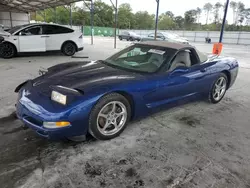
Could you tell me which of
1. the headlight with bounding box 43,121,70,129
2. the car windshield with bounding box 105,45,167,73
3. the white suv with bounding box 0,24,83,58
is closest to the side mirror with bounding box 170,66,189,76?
the car windshield with bounding box 105,45,167,73

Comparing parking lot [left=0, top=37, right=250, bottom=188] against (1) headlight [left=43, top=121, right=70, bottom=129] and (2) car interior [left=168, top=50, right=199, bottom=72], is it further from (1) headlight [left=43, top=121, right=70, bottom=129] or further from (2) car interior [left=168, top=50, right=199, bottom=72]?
(2) car interior [left=168, top=50, right=199, bottom=72]

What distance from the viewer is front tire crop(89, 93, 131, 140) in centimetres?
242

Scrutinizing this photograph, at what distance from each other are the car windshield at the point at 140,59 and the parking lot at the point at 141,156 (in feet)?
2.69

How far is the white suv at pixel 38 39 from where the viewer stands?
27.1ft

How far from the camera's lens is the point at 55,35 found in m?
9.04

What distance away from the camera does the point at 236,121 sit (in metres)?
3.44

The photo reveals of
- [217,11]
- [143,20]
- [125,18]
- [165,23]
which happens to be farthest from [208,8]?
[125,18]

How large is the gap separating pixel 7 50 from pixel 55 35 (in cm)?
198

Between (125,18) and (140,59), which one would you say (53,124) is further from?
(125,18)

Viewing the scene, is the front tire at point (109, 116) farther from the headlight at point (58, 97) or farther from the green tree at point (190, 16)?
the green tree at point (190, 16)

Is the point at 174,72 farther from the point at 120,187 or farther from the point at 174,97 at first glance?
the point at 120,187

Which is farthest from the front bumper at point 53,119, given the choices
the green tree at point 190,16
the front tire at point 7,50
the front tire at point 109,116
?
the green tree at point 190,16

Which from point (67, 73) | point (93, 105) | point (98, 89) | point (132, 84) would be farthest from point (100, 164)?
point (67, 73)

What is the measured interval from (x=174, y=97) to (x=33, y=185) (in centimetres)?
221
